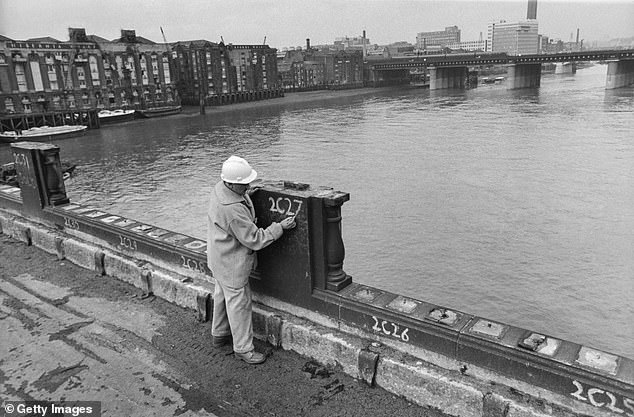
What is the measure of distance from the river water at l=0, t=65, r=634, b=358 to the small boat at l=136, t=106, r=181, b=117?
45.2 ft

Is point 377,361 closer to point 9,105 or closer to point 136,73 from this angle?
point 9,105

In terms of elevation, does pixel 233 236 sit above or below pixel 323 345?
above

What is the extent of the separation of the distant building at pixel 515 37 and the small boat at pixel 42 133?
17037cm

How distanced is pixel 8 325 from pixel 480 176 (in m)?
18.1

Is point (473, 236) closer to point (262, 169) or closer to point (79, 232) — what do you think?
point (79, 232)

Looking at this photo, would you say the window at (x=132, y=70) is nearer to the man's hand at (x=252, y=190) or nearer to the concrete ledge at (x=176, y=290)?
the concrete ledge at (x=176, y=290)

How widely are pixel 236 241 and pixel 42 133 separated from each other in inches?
1651

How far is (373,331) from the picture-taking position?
4059 mm

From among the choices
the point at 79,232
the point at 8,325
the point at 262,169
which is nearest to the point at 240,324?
the point at 8,325

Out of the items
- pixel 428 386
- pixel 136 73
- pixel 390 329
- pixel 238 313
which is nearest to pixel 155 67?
pixel 136 73

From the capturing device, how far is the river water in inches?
397

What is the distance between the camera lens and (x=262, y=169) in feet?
78.9

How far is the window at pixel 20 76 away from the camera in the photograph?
148ft

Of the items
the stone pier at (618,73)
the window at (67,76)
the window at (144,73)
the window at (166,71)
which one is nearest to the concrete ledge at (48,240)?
the window at (67,76)
